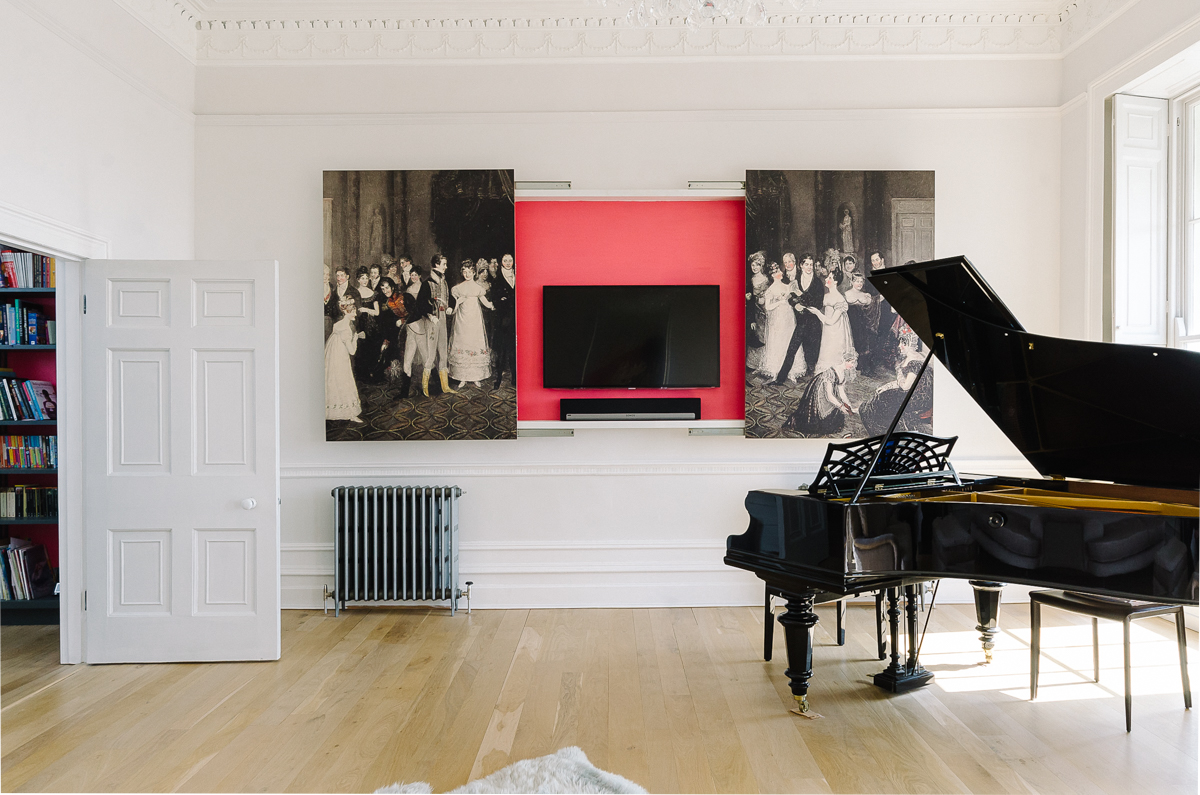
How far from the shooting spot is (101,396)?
3920mm

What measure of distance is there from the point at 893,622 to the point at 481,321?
9.78 feet

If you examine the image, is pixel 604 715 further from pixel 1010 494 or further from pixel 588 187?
pixel 588 187

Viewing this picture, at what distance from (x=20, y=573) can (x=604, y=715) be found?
386 centimetres

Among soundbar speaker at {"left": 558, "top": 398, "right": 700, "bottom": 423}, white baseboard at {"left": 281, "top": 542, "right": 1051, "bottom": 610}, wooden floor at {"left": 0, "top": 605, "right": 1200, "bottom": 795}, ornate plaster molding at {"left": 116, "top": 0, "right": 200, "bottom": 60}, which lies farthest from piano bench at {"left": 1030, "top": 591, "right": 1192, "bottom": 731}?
ornate plaster molding at {"left": 116, "top": 0, "right": 200, "bottom": 60}

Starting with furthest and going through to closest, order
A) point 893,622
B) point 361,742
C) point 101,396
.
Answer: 1. point 101,396
2. point 893,622
3. point 361,742

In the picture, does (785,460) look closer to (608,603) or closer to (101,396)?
(608,603)

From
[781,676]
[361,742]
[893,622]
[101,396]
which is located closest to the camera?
[361,742]

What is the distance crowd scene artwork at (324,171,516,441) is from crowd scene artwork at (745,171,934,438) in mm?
1633

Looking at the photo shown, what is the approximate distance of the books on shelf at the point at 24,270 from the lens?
458 centimetres

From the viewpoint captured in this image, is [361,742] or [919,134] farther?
[919,134]

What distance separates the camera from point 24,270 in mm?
4586

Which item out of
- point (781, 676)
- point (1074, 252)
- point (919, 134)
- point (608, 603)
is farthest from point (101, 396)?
point (1074, 252)

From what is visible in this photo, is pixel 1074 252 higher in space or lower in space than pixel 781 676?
higher

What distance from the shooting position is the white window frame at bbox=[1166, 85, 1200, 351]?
4375mm
